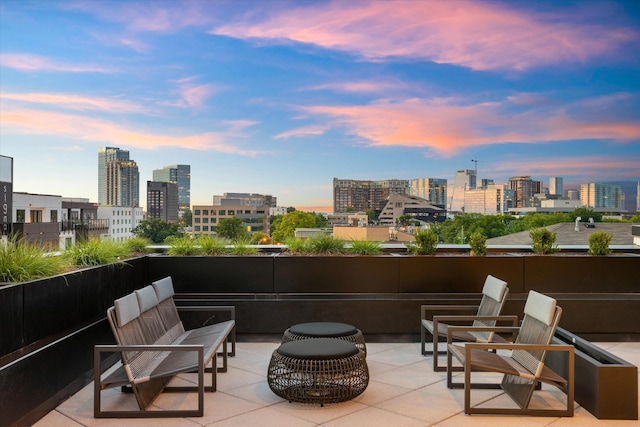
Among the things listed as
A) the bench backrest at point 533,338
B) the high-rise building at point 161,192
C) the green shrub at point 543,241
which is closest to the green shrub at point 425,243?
the green shrub at point 543,241

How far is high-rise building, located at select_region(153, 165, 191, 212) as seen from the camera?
22.4m

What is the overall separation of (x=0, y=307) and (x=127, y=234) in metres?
4.01

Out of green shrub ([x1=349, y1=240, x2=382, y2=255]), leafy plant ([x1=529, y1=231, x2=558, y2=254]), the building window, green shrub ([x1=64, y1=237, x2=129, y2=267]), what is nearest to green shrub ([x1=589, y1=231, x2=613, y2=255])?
leafy plant ([x1=529, y1=231, x2=558, y2=254])

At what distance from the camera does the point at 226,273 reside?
7066 mm

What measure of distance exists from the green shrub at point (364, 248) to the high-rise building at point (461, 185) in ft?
38.2

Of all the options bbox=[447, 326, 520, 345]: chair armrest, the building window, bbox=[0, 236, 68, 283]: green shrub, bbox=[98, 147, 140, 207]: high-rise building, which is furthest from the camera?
bbox=[98, 147, 140, 207]: high-rise building

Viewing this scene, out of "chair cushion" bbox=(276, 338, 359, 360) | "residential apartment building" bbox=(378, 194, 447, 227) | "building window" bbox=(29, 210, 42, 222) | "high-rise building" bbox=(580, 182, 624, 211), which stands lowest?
"chair cushion" bbox=(276, 338, 359, 360)

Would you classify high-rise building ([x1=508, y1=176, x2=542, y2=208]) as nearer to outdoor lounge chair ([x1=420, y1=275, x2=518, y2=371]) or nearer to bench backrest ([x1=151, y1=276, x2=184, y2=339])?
outdoor lounge chair ([x1=420, y1=275, x2=518, y2=371])

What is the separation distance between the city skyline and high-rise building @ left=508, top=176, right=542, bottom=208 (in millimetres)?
611

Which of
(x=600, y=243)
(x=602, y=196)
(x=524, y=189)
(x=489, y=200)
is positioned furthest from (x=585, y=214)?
(x=600, y=243)

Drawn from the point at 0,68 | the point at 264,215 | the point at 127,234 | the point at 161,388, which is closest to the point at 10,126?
the point at 0,68

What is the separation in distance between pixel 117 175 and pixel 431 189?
1291 centimetres

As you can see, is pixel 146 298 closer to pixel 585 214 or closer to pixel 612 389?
pixel 612 389

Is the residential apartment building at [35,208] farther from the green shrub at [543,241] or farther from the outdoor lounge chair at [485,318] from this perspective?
the green shrub at [543,241]
